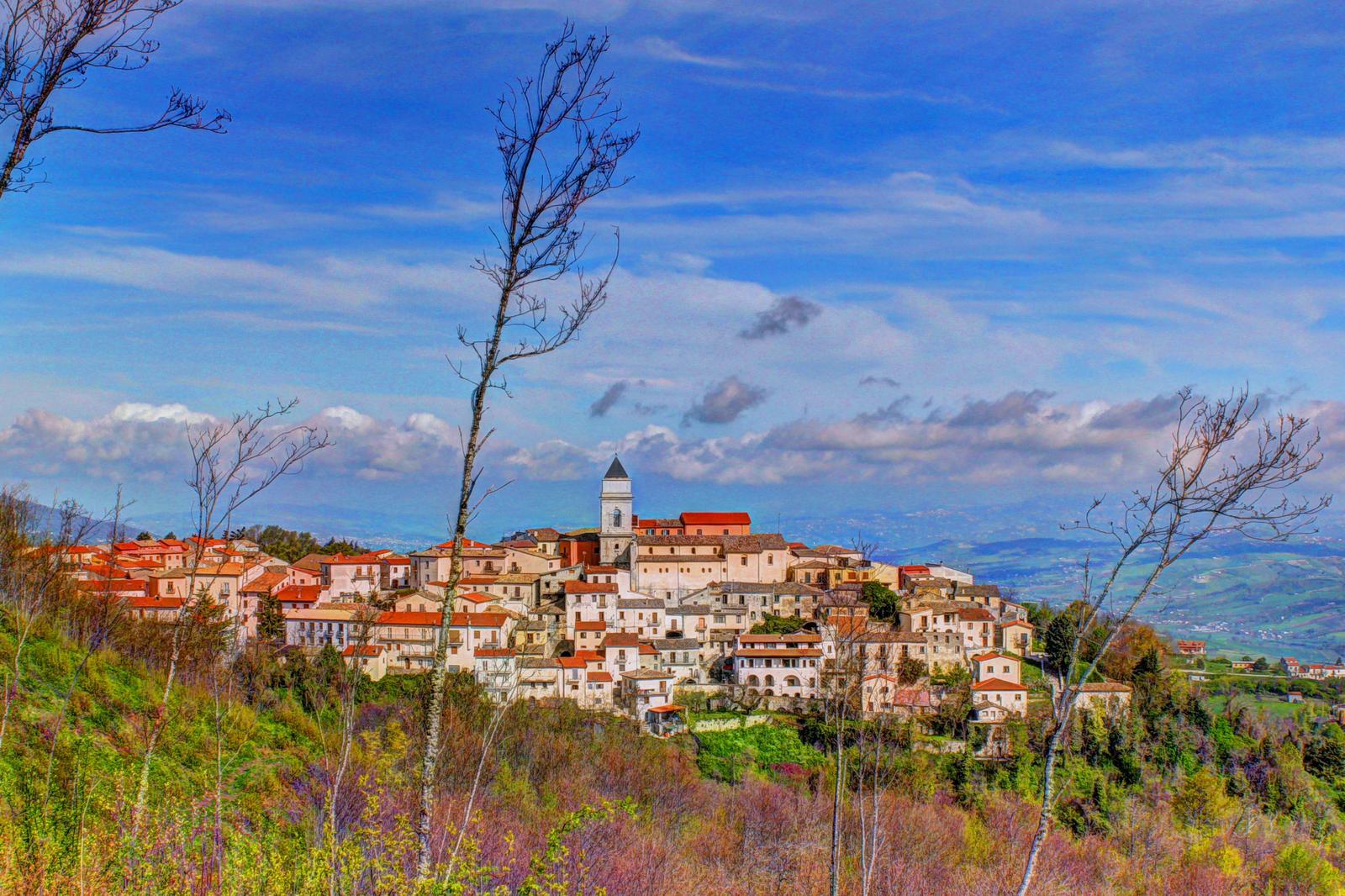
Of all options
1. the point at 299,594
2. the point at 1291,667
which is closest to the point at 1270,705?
the point at 1291,667

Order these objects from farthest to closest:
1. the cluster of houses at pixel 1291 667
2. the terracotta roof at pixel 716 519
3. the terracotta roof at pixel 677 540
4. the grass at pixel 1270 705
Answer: the cluster of houses at pixel 1291 667 < the terracotta roof at pixel 716 519 < the terracotta roof at pixel 677 540 < the grass at pixel 1270 705

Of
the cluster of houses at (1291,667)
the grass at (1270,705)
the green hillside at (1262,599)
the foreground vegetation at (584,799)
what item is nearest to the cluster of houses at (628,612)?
the foreground vegetation at (584,799)

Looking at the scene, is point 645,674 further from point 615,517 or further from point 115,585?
point 115,585

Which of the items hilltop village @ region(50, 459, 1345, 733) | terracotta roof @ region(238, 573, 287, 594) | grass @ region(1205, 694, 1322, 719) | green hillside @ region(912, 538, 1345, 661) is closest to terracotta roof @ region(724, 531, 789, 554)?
hilltop village @ region(50, 459, 1345, 733)

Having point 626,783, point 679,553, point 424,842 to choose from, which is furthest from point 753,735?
point 424,842

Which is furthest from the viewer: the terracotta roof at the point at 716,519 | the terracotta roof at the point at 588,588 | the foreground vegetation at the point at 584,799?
the terracotta roof at the point at 716,519

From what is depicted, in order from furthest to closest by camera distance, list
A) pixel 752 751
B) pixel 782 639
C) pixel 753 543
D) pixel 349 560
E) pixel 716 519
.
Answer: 1. pixel 716 519
2. pixel 753 543
3. pixel 349 560
4. pixel 782 639
5. pixel 752 751

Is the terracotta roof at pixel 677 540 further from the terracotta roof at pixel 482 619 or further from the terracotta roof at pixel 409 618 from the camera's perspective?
the terracotta roof at pixel 409 618
